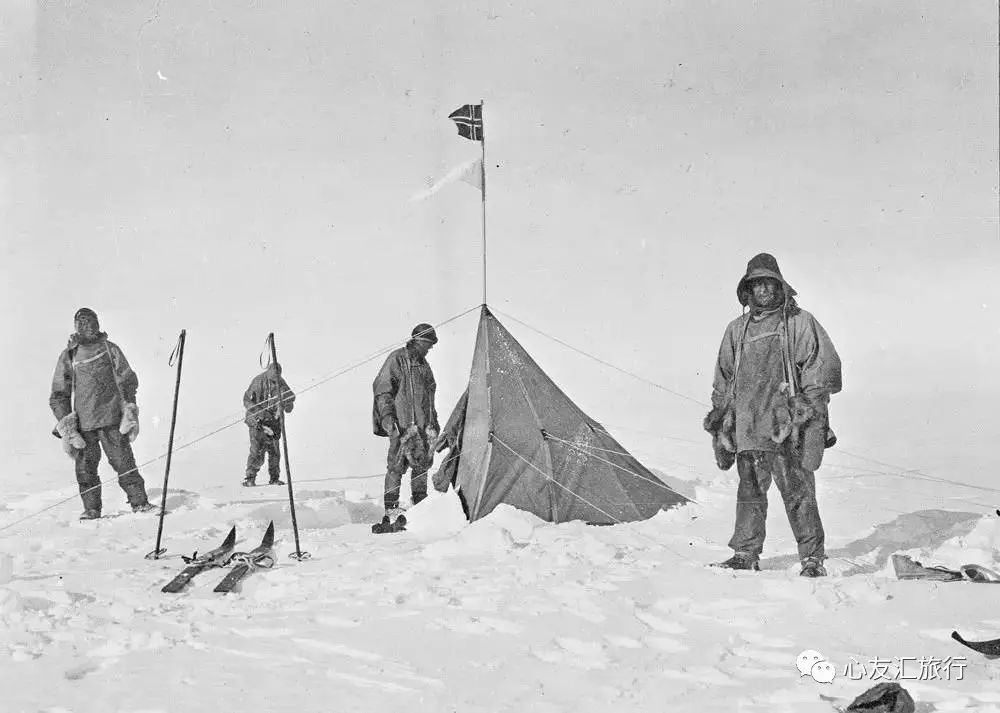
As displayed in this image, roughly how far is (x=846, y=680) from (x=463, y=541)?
290 centimetres

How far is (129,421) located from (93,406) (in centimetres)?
36

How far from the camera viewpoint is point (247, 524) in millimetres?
7203

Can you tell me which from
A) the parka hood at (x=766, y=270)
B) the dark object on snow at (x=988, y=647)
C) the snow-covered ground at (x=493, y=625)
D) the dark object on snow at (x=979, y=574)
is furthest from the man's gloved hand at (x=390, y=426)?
the dark object on snow at (x=988, y=647)

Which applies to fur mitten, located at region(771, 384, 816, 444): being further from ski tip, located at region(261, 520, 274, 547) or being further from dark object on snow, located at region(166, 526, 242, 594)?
dark object on snow, located at region(166, 526, 242, 594)

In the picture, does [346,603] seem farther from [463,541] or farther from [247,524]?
[247,524]

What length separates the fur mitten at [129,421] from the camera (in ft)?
26.5

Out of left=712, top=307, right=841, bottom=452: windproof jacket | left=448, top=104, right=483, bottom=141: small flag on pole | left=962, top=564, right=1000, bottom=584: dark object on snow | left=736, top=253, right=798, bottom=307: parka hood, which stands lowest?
left=962, top=564, right=1000, bottom=584: dark object on snow

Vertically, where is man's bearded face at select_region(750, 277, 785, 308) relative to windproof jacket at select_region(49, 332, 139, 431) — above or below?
above

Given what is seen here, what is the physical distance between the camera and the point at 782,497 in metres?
5.25

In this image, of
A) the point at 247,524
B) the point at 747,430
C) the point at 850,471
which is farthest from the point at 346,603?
the point at 850,471

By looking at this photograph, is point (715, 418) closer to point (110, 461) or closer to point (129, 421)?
point (129, 421)

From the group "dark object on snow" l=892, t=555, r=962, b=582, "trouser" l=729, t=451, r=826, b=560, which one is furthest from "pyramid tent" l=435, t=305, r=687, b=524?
"dark object on snow" l=892, t=555, r=962, b=582

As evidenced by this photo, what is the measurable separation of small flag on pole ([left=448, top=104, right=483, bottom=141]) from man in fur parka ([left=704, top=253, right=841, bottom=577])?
10.4ft

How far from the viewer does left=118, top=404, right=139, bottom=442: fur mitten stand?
8062mm
